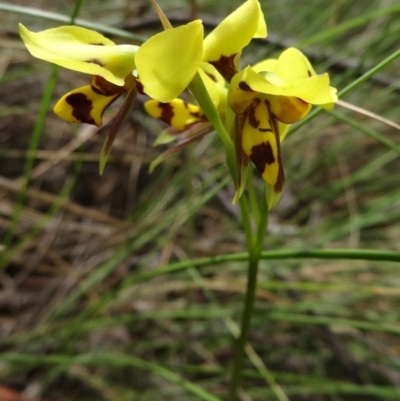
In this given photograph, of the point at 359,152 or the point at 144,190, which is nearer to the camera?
the point at 144,190

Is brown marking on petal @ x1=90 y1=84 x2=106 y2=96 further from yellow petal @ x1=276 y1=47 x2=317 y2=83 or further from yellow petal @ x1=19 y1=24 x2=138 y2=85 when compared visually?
yellow petal @ x1=276 y1=47 x2=317 y2=83

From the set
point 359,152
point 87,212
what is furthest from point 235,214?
point 359,152

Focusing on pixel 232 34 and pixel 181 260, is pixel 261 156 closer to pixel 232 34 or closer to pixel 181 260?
pixel 232 34

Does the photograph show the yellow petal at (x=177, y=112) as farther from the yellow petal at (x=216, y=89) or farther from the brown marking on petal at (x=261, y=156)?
the brown marking on petal at (x=261, y=156)

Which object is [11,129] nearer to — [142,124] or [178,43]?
[142,124]

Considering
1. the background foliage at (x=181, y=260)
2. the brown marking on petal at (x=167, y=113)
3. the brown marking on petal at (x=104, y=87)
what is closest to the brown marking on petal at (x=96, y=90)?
the brown marking on petal at (x=104, y=87)

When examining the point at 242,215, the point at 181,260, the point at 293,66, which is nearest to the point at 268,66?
A: the point at 293,66

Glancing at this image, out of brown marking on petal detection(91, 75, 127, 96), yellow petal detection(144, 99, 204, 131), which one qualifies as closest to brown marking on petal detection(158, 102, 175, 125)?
yellow petal detection(144, 99, 204, 131)
